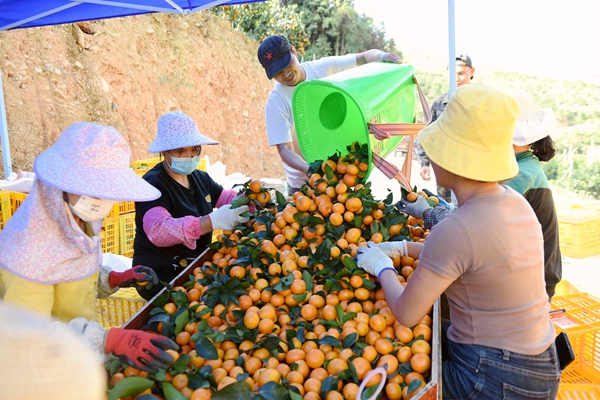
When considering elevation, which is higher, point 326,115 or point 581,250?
point 326,115

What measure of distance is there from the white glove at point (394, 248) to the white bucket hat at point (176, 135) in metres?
1.23

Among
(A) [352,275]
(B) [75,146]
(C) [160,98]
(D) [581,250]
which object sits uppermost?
(B) [75,146]

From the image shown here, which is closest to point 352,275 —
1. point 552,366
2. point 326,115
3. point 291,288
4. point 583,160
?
point 291,288

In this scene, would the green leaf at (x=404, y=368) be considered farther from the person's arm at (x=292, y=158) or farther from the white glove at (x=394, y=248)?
the person's arm at (x=292, y=158)

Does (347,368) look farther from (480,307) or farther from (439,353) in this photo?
(480,307)

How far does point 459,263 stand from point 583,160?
13352 mm

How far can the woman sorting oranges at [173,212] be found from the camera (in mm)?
2676

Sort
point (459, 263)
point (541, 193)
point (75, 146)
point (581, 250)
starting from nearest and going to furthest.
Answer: point (459, 263) < point (75, 146) < point (541, 193) < point (581, 250)

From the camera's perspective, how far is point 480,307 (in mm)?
1752

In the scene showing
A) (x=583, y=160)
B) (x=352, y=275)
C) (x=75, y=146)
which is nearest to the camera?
(x=75, y=146)

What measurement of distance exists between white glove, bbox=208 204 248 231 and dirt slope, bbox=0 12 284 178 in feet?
19.8

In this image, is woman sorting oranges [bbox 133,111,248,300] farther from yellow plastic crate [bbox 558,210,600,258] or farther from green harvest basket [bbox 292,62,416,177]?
yellow plastic crate [bbox 558,210,600,258]

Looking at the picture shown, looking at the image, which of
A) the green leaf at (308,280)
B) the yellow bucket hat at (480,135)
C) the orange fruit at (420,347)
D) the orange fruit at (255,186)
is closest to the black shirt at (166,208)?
the orange fruit at (255,186)

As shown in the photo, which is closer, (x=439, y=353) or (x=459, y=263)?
(x=459, y=263)
